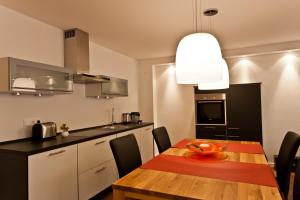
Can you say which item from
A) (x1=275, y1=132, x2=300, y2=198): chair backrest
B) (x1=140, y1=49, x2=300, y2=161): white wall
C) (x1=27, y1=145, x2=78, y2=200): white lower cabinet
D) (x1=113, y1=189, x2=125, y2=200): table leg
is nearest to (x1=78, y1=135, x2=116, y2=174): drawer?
(x1=27, y1=145, x2=78, y2=200): white lower cabinet

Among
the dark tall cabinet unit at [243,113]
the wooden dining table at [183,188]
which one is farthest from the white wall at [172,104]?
the wooden dining table at [183,188]

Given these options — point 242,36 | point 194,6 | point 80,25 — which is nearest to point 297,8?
point 242,36

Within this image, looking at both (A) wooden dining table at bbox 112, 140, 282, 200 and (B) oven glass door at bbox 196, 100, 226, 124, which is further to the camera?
(B) oven glass door at bbox 196, 100, 226, 124

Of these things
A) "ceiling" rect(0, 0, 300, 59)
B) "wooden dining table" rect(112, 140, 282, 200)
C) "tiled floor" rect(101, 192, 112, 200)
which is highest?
"ceiling" rect(0, 0, 300, 59)

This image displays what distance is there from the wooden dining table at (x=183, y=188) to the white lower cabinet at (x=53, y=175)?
96cm

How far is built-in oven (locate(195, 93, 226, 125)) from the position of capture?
154 inches

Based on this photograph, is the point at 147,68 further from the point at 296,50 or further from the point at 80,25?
the point at 296,50

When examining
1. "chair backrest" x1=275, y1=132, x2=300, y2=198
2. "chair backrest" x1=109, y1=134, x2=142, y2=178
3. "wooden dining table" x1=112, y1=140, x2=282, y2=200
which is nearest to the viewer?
"wooden dining table" x1=112, y1=140, x2=282, y2=200

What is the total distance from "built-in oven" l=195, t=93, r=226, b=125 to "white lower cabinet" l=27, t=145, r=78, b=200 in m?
2.53

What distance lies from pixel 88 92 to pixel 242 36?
277 centimetres

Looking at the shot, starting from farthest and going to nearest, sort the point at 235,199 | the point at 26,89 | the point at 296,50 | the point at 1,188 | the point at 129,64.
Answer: the point at 129,64 → the point at 296,50 → the point at 26,89 → the point at 1,188 → the point at 235,199

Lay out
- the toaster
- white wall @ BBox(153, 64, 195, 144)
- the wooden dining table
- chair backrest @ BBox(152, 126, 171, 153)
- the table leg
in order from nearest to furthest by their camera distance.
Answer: the wooden dining table < the table leg < the toaster < chair backrest @ BBox(152, 126, 171, 153) < white wall @ BBox(153, 64, 195, 144)

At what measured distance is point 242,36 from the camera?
3510 millimetres

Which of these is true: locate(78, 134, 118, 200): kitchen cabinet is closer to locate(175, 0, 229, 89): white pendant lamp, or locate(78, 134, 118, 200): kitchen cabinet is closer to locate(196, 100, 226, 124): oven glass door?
locate(175, 0, 229, 89): white pendant lamp
